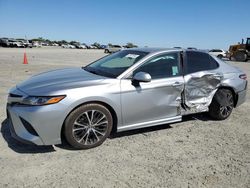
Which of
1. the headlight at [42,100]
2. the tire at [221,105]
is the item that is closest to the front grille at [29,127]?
the headlight at [42,100]

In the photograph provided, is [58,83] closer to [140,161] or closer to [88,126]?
[88,126]

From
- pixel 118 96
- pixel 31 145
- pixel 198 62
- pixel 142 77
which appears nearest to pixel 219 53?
pixel 198 62

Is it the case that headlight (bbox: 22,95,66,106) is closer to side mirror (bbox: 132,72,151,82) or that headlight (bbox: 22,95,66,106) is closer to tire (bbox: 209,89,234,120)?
side mirror (bbox: 132,72,151,82)

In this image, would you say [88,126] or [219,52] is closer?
[88,126]

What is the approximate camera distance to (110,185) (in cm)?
289

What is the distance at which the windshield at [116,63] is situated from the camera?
4.18 m

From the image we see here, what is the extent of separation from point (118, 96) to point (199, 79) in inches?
69.5

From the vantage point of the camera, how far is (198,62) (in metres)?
4.89

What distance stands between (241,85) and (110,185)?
154 inches

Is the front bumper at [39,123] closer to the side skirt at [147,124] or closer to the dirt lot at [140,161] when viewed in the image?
the dirt lot at [140,161]

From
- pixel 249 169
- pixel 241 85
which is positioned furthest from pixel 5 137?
pixel 241 85

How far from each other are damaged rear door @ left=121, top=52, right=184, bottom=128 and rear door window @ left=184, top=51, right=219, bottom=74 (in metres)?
0.24

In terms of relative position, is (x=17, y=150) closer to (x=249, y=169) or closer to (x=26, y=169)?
(x=26, y=169)

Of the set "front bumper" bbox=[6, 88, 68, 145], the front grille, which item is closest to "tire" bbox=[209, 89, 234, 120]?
"front bumper" bbox=[6, 88, 68, 145]
